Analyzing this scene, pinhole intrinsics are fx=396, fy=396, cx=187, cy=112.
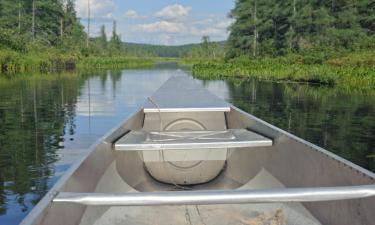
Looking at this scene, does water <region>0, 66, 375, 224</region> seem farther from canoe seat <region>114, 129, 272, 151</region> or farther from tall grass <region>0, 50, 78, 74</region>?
A: tall grass <region>0, 50, 78, 74</region>

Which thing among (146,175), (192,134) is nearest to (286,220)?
(192,134)

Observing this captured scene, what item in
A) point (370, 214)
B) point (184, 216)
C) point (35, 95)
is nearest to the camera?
point (370, 214)

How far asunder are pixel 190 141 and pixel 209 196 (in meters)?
1.81

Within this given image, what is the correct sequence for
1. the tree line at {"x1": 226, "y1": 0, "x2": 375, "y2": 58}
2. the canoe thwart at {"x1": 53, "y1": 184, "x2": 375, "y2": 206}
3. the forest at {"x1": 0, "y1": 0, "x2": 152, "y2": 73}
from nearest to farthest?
the canoe thwart at {"x1": 53, "y1": 184, "x2": 375, "y2": 206} < the tree line at {"x1": 226, "y1": 0, "x2": 375, "y2": 58} < the forest at {"x1": 0, "y1": 0, "x2": 152, "y2": 73}

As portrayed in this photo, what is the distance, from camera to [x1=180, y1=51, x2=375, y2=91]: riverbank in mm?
23156

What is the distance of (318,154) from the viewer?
3438 millimetres

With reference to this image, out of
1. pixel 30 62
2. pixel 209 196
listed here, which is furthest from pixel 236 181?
pixel 30 62

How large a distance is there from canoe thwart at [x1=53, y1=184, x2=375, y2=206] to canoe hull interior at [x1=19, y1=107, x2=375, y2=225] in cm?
19

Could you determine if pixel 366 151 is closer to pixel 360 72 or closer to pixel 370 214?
pixel 370 214

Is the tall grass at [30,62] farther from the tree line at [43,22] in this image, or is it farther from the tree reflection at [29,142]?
the tree reflection at [29,142]

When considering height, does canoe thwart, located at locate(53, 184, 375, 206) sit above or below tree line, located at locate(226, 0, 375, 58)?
below

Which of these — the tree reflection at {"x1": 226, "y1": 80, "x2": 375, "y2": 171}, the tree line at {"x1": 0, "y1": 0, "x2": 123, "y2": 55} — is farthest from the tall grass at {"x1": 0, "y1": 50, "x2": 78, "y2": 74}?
the tree reflection at {"x1": 226, "y1": 80, "x2": 375, "y2": 171}

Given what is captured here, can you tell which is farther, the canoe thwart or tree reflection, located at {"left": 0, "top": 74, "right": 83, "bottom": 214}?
tree reflection, located at {"left": 0, "top": 74, "right": 83, "bottom": 214}

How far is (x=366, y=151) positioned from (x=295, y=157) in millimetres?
4827
